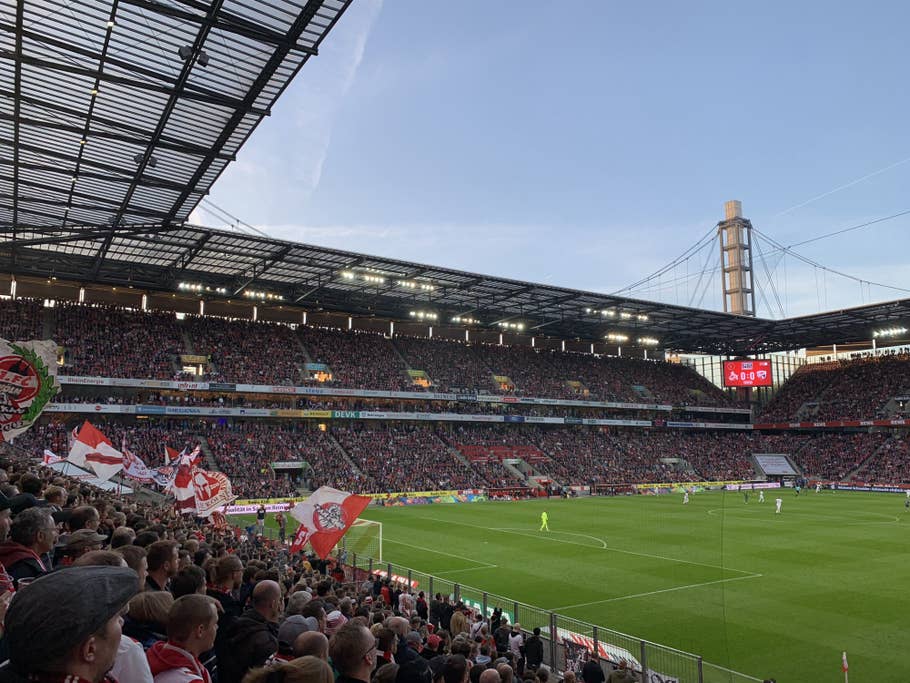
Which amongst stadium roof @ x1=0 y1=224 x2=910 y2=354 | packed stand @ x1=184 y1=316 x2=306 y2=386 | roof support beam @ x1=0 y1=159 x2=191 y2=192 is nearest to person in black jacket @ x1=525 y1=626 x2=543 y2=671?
roof support beam @ x1=0 y1=159 x2=191 y2=192

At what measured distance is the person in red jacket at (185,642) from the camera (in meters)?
3.29

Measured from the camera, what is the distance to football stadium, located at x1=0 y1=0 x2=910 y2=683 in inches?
230

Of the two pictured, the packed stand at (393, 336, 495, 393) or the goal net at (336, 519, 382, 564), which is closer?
the goal net at (336, 519, 382, 564)

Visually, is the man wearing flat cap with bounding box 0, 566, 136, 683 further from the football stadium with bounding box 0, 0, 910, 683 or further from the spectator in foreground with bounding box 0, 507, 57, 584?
the spectator in foreground with bounding box 0, 507, 57, 584

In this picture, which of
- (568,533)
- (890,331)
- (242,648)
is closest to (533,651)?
(242,648)

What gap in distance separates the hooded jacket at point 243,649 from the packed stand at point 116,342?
50227mm

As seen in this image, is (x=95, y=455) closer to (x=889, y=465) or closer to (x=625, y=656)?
(x=625, y=656)

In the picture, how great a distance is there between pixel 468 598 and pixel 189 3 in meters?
17.9

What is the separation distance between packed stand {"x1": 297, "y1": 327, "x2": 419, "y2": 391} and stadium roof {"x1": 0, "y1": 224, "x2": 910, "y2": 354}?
2.86 meters

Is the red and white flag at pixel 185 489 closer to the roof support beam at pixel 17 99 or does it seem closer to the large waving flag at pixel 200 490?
the large waving flag at pixel 200 490

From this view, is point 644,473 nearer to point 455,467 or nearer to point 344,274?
point 455,467

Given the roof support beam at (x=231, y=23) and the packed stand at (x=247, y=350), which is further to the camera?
the packed stand at (x=247, y=350)

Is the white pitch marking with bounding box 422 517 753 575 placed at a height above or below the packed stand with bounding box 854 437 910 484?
below

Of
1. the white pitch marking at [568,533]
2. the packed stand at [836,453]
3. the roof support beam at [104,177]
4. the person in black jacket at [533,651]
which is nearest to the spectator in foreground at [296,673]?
the person in black jacket at [533,651]
